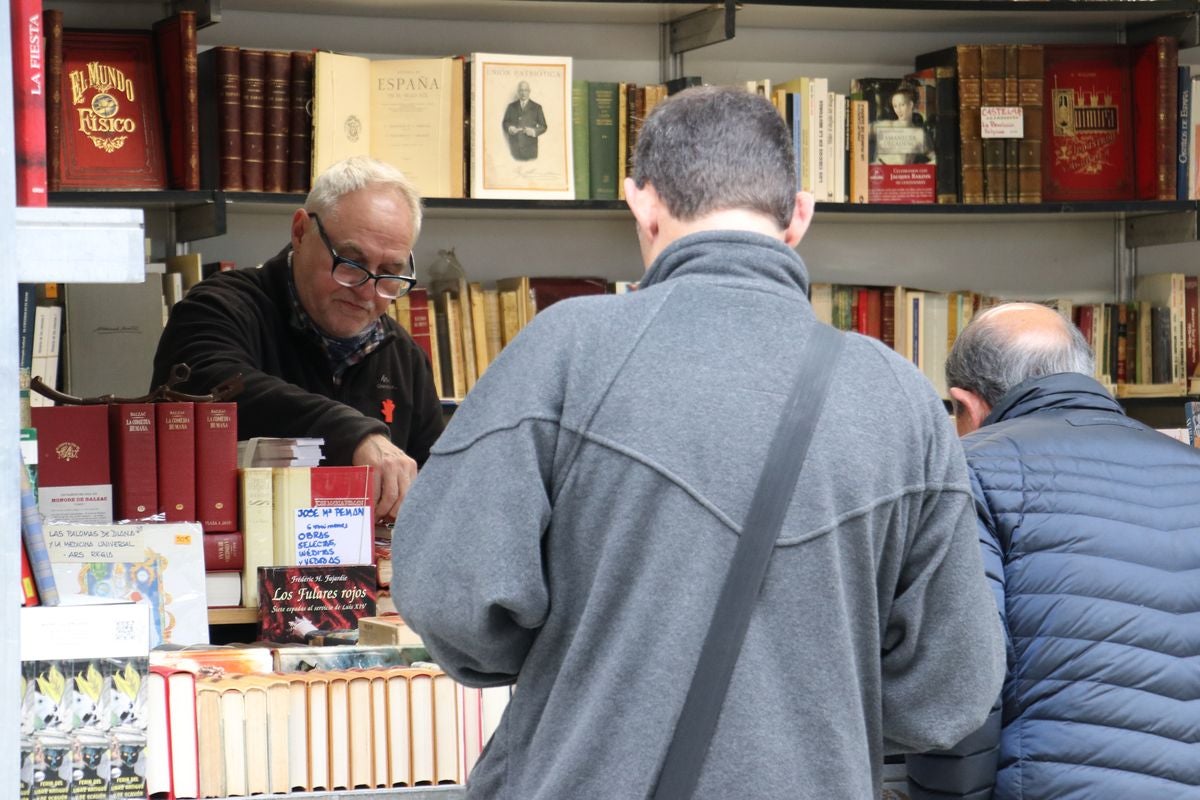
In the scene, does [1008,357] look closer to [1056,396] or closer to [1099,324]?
[1056,396]

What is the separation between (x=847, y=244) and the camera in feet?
15.1

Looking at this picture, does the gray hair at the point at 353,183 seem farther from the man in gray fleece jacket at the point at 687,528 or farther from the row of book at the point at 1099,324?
the man in gray fleece jacket at the point at 687,528

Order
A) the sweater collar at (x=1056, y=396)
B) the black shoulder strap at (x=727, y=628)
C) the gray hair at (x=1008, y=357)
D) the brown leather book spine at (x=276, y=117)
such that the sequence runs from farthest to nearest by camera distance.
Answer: the brown leather book spine at (x=276, y=117)
the gray hair at (x=1008, y=357)
the sweater collar at (x=1056, y=396)
the black shoulder strap at (x=727, y=628)

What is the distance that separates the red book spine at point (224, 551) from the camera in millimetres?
2486

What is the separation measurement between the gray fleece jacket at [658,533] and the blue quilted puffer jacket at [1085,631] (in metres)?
0.62

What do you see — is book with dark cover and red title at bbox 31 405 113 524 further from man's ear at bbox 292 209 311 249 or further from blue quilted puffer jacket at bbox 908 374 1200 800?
blue quilted puffer jacket at bbox 908 374 1200 800

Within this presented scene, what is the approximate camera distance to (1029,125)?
430 centimetres

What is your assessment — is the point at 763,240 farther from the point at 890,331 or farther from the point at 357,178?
the point at 890,331

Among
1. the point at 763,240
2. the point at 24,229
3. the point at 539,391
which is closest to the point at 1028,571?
the point at 763,240

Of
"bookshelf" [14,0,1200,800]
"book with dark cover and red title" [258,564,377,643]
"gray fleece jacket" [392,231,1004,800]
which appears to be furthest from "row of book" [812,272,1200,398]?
"gray fleece jacket" [392,231,1004,800]

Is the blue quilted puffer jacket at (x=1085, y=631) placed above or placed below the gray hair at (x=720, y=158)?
below

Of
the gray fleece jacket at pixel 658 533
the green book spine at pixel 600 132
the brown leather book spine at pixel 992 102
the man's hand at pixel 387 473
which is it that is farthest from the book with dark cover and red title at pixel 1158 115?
the gray fleece jacket at pixel 658 533

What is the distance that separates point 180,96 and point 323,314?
0.67m

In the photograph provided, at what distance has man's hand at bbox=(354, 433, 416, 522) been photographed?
279 centimetres
